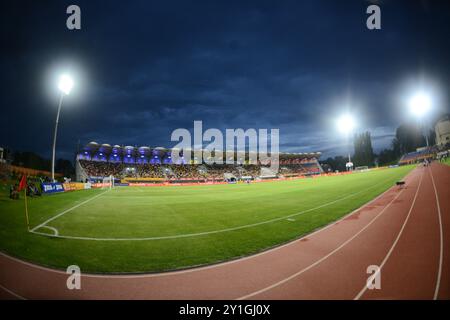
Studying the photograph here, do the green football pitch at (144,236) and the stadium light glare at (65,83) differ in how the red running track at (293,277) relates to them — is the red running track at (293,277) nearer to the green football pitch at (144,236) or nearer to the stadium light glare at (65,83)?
the green football pitch at (144,236)

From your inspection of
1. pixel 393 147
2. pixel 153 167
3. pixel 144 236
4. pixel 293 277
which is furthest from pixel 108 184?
pixel 393 147

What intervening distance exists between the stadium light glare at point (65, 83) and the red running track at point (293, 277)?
24.4 m

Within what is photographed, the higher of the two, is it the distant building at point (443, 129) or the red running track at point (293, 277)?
the distant building at point (443, 129)

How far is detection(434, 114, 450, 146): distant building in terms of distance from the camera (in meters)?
73.6

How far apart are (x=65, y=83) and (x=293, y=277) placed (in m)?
30.5

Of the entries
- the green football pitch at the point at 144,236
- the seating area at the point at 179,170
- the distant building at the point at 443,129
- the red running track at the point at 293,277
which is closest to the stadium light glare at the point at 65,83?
the green football pitch at the point at 144,236

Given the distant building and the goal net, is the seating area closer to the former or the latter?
the goal net

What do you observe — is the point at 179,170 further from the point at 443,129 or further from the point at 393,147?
the point at 393,147

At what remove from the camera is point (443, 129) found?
75.4 m

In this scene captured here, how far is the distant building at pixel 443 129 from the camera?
73594mm

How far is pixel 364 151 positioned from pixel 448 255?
145401 millimetres
